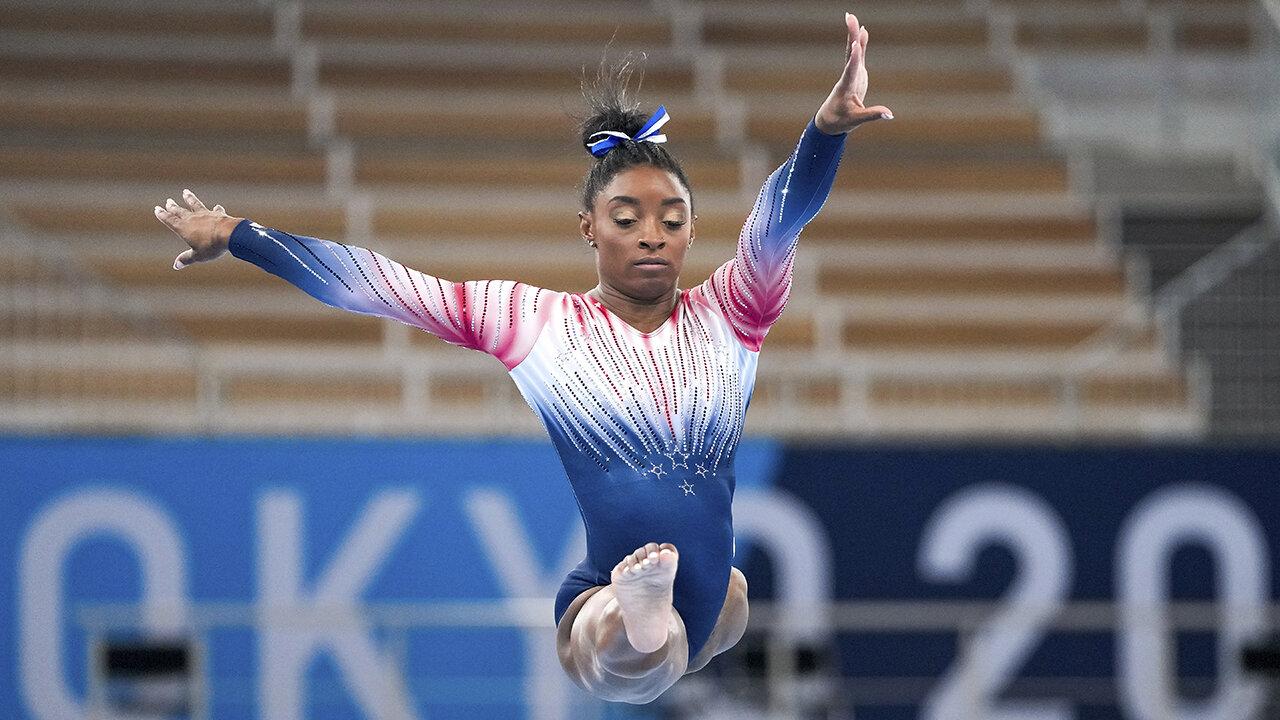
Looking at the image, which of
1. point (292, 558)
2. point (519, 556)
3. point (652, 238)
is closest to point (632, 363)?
point (652, 238)

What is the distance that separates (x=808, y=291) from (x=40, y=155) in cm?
442

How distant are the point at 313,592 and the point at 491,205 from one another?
10.3 ft

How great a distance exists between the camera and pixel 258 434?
6.59 metres

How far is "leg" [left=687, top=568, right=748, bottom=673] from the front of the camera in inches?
145

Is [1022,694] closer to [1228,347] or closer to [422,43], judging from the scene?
[1228,347]

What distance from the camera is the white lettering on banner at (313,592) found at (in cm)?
648

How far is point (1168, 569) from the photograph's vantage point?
6.68 m

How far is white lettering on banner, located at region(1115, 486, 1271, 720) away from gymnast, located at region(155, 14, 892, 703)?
11.8ft

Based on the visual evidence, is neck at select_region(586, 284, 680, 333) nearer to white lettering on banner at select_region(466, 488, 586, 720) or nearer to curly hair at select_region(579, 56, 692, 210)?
curly hair at select_region(579, 56, 692, 210)

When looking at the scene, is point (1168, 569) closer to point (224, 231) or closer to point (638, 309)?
point (638, 309)

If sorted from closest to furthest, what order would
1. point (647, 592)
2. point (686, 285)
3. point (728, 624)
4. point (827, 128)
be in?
point (647, 592) → point (827, 128) → point (728, 624) → point (686, 285)

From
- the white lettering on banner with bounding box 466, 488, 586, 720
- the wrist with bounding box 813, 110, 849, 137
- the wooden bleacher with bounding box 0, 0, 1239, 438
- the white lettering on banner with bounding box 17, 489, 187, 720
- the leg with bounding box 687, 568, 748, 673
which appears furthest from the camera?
the wooden bleacher with bounding box 0, 0, 1239, 438

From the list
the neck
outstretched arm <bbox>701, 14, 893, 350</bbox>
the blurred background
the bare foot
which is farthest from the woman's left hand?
the blurred background

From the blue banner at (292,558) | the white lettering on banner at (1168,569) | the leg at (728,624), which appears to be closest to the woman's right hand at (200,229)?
the leg at (728,624)
